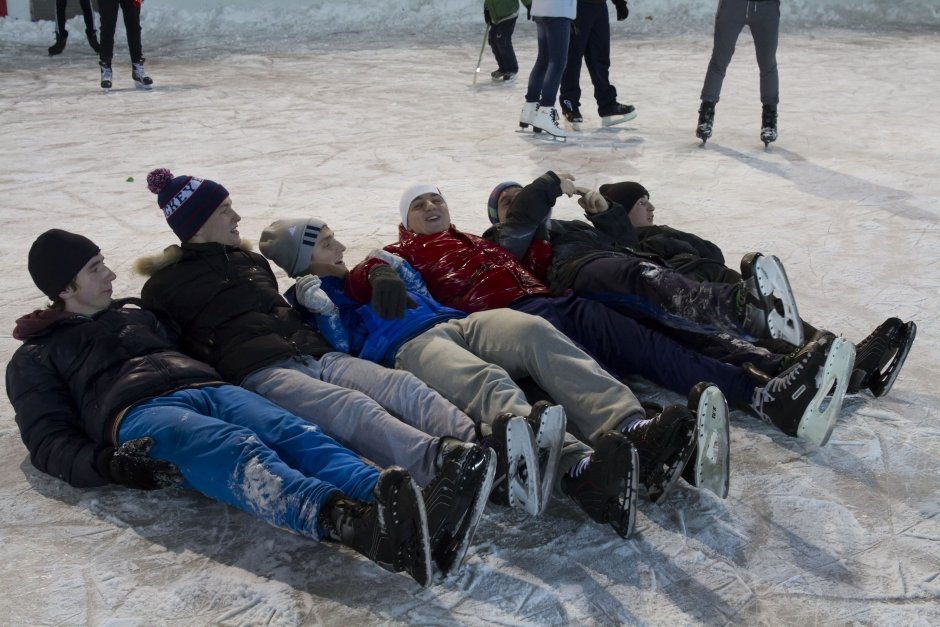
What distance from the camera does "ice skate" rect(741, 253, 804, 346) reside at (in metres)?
2.94

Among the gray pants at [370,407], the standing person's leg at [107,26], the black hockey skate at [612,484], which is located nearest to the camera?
the black hockey skate at [612,484]

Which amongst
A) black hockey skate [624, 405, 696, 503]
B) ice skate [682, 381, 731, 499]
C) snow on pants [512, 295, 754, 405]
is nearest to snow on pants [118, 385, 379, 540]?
black hockey skate [624, 405, 696, 503]

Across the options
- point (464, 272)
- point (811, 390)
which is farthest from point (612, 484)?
point (464, 272)

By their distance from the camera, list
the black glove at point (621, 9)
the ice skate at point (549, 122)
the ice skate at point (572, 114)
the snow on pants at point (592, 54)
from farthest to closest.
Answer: the black glove at point (621, 9)
the ice skate at point (572, 114)
the snow on pants at point (592, 54)
the ice skate at point (549, 122)

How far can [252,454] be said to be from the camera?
2.42m

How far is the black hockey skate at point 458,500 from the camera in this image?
2.19m

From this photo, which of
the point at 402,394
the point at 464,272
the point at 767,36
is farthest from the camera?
the point at 767,36

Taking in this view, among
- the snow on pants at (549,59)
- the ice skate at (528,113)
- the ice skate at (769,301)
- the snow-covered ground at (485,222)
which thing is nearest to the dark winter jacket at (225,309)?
the snow-covered ground at (485,222)

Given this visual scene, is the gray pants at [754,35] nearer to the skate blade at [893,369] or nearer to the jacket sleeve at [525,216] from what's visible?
the jacket sleeve at [525,216]

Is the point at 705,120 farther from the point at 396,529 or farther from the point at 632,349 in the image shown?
the point at 396,529

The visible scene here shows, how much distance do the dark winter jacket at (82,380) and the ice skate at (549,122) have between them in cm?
Answer: 442

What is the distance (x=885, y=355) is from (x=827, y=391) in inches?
18.2

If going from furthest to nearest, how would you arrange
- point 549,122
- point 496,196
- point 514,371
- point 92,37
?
point 92,37 → point 549,122 → point 496,196 → point 514,371

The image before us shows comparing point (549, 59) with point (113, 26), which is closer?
point (549, 59)
